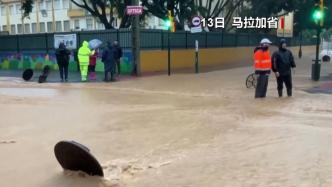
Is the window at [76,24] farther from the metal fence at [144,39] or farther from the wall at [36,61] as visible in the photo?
the wall at [36,61]

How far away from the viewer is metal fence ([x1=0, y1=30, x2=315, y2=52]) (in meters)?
26.0

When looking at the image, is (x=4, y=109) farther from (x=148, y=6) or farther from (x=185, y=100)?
(x=148, y=6)

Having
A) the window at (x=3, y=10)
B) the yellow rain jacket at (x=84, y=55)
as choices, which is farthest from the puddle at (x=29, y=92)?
the window at (x=3, y=10)

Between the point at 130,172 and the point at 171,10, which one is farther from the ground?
the point at 171,10

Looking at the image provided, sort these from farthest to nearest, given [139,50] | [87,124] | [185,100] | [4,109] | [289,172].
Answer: [139,50]
[185,100]
[4,109]
[87,124]
[289,172]

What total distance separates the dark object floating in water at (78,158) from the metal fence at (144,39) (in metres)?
18.2

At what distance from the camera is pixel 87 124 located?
459 inches

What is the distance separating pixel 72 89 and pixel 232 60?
2032cm

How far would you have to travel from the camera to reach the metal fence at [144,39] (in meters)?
26.0

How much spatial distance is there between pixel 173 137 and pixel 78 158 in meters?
3.00

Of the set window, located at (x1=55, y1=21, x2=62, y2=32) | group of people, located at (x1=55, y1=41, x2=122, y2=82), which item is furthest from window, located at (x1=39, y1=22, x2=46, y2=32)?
group of people, located at (x1=55, y1=41, x2=122, y2=82)

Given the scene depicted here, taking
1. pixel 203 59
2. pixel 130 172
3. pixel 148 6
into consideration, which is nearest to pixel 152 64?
pixel 203 59

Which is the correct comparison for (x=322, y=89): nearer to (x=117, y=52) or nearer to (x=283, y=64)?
(x=283, y=64)

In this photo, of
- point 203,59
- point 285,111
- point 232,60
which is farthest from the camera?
point 232,60
